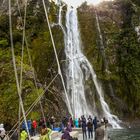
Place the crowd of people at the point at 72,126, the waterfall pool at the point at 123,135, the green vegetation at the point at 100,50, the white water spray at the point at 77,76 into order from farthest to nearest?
the green vegetation at the point at 100,50
the white water spray at the point at 77,76
the waterfall pool at the point at 123,135
the crowd of people at the point at 72,126

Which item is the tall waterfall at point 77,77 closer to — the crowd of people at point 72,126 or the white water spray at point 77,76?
the white water spray at point 77,76

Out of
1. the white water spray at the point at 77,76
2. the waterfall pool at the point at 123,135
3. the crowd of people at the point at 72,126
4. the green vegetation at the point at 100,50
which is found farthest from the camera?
the green vegetation at the point at 100,50

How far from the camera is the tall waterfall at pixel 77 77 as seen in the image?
125ft

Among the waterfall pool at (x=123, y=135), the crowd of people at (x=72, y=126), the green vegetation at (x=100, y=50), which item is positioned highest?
the green vegetation at (x=100, y=50)

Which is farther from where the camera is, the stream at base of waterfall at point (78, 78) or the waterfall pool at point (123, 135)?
the stream at base of waterfall at point (78, 78)

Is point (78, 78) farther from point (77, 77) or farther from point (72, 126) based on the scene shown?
point (72, 126)

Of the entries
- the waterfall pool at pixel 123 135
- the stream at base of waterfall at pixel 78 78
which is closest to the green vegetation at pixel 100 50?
the stream at base of waterfall at pixel 78 78

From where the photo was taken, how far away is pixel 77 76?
1578 inches

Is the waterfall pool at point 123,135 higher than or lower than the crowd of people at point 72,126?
lower

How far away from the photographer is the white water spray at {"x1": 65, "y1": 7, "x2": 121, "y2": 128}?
38.2 meters

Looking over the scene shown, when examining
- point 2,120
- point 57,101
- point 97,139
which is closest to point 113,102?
point 57,101

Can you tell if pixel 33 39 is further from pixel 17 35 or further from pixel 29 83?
pixel 29 83

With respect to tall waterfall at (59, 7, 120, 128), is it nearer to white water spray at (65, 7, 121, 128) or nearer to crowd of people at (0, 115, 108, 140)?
white water spray at (65, 7, 121, 128)

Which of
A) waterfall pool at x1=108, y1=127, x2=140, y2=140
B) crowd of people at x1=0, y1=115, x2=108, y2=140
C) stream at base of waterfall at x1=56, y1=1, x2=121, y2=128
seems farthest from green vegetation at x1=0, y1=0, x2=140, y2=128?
crowd of people at x1=0, y1=115, x2=108, y2=140
